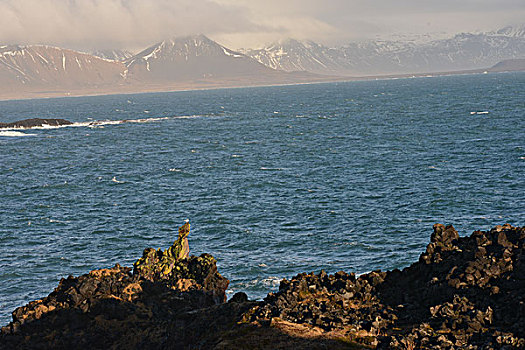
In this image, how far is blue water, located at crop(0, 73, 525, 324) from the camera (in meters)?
59.1

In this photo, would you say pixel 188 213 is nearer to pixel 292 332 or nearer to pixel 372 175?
pixel 372 175

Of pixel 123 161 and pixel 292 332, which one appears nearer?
pixel 292 332

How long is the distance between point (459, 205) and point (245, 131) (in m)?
114

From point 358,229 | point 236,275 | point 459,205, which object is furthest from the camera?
point 459,205

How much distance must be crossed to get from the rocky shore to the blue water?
52.1 ft

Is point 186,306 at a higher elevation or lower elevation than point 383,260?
higher

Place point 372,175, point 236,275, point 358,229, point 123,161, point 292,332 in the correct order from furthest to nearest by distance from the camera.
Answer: point 123,161 → point 372,175 → point 358,229 → point 236,275 → point 292,332

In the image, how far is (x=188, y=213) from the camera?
7756 centimetres

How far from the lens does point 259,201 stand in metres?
82.8

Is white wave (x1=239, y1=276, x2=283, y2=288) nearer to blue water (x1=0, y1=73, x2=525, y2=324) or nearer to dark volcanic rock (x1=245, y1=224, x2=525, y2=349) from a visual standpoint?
blue water (x1=0, y1=73, x2=525, y2=324)

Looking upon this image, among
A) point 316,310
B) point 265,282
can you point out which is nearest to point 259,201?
point 265,282

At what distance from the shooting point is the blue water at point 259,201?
194 ft

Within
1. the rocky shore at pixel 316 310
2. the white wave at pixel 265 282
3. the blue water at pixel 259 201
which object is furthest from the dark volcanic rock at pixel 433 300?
the blue water at pixel 259 201

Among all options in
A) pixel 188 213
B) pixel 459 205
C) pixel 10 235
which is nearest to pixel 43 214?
pixel 10 235
